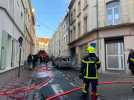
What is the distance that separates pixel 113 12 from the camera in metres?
22.4

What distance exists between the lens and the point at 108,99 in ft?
25.1

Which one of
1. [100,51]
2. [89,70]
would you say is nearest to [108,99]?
[89,70]

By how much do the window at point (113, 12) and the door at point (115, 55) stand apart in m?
2.16

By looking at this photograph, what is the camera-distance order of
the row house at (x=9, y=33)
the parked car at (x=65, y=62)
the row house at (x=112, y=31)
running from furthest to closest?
the parked car at (x=65, y=62) → the row house at (x=112, y=31) → the row house at (x=9, y=33)

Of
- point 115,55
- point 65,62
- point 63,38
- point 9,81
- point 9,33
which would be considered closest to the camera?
point 9,81

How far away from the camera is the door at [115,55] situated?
70.7ft

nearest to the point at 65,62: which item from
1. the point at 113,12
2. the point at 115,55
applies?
the point at 115,55

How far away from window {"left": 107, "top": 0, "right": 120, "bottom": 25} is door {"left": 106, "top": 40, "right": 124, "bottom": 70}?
2157 millimetres

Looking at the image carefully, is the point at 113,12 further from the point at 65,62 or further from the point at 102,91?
the point at 102,91

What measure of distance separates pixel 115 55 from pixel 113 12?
4486 millimetres

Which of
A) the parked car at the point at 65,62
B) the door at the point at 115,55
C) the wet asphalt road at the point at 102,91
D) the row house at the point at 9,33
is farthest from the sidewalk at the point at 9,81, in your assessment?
the parked car at the point at 65,62

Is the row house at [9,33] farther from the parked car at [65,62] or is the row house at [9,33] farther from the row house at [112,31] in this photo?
the row house at [112,31]

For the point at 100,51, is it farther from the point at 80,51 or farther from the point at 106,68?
the point at 80,51

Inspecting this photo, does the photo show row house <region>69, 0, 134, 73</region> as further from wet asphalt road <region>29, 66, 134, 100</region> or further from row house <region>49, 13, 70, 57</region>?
row house <region>49, 13, 70, 57</region>
